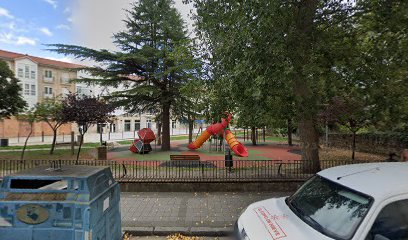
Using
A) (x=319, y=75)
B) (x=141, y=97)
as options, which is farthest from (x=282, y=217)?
(x=141, y=97)

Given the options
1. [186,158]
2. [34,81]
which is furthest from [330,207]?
[34,81]

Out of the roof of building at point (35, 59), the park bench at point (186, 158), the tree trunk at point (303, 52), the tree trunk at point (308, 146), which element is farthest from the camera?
the roof of building at point (35, 59)

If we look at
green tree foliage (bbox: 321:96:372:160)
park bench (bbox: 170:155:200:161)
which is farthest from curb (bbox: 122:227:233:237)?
green tree foliage (bbox: 321:96:372:160)

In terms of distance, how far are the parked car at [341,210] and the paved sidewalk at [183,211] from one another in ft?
7.67

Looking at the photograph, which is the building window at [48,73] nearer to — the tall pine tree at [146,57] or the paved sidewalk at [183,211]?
the tall pine tree at [146,57]

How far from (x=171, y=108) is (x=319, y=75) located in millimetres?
16611

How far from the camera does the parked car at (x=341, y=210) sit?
9.20ft

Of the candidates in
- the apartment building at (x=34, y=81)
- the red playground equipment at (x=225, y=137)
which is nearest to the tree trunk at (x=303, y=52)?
the red playground equipment at (x=225, y=137)

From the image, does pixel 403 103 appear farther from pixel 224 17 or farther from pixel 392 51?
pixel 224 17

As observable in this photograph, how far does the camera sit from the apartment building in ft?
149

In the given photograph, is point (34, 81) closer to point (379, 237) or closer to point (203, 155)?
point (203, 155)

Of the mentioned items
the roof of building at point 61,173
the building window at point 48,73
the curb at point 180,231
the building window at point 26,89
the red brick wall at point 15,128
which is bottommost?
the curb at point 180,231

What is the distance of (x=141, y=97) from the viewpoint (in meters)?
22.0

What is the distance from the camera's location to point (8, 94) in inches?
703
